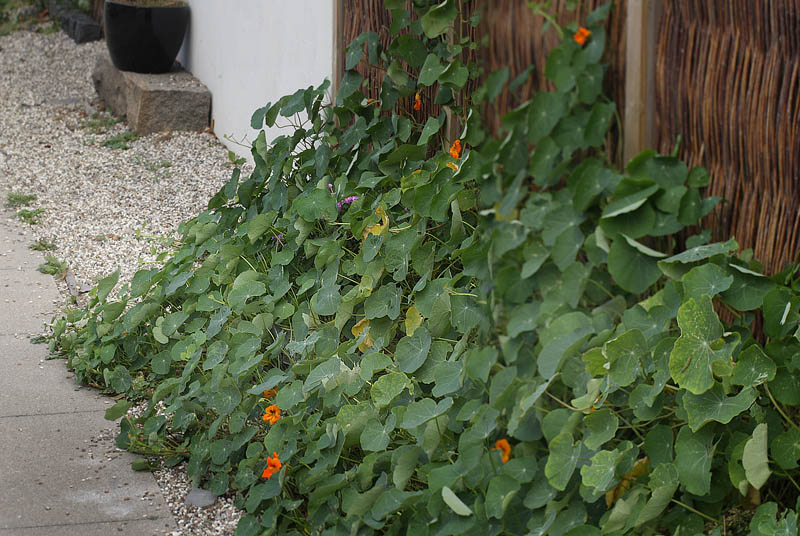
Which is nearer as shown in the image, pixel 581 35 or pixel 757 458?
pixel 581 35

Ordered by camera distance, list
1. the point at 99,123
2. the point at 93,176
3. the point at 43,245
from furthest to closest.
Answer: the point at 99,123 → the point at 93,176 → the point at 43,245

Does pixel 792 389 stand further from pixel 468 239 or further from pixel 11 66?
pixel 11 66

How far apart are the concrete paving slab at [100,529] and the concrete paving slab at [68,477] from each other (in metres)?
0.02

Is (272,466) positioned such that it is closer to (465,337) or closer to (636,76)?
(465,337)

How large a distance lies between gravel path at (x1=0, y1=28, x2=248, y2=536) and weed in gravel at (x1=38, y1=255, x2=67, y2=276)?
0.06 meters

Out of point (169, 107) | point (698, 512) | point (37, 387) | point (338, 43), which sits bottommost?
point (37, 387)

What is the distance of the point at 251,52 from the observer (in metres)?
5.49

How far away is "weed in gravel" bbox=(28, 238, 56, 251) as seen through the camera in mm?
4645

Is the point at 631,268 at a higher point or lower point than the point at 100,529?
higher

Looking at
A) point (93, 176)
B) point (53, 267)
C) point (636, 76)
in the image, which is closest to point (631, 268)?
point (636, 76)

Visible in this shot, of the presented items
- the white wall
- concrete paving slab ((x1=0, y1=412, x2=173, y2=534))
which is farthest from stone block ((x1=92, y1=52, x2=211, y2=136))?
concrete paving slab ((x1=0, y1=412, x2=173, y2=534))

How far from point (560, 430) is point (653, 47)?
76 cm

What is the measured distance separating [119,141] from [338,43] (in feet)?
9.95

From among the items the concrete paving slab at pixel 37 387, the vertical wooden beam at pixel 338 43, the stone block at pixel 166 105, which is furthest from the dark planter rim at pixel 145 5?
the concrete paving slab at pixel 37 387
